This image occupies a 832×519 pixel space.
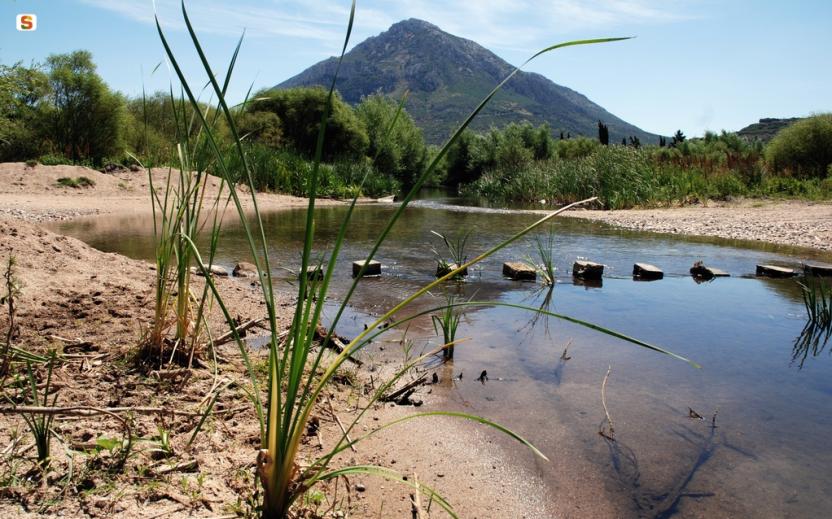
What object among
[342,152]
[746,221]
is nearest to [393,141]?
[342,152]

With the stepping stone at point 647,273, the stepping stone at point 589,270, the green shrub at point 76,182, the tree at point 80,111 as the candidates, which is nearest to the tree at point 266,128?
the tree at point 80,111

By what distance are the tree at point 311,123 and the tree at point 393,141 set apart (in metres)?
2.08

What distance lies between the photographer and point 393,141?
4075 cm

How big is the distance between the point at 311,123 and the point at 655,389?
3048 centimetres

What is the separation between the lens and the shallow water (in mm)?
2109

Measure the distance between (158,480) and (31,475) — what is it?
1.08 feet

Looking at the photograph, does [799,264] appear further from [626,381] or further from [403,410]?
[403,410]

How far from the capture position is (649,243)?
959 centimetres

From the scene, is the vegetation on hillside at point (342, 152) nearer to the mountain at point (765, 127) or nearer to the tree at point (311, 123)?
the tree at point (311, 123)

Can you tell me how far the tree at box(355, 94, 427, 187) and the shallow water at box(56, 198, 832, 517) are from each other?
29206 mm

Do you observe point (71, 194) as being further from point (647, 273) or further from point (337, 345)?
point (647, 273)

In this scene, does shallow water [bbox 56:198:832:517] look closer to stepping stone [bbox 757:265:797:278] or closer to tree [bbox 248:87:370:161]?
stepping stone [bbox 757:265:797:278]

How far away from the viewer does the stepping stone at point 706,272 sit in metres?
6.68

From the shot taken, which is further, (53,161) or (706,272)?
(53,161)
